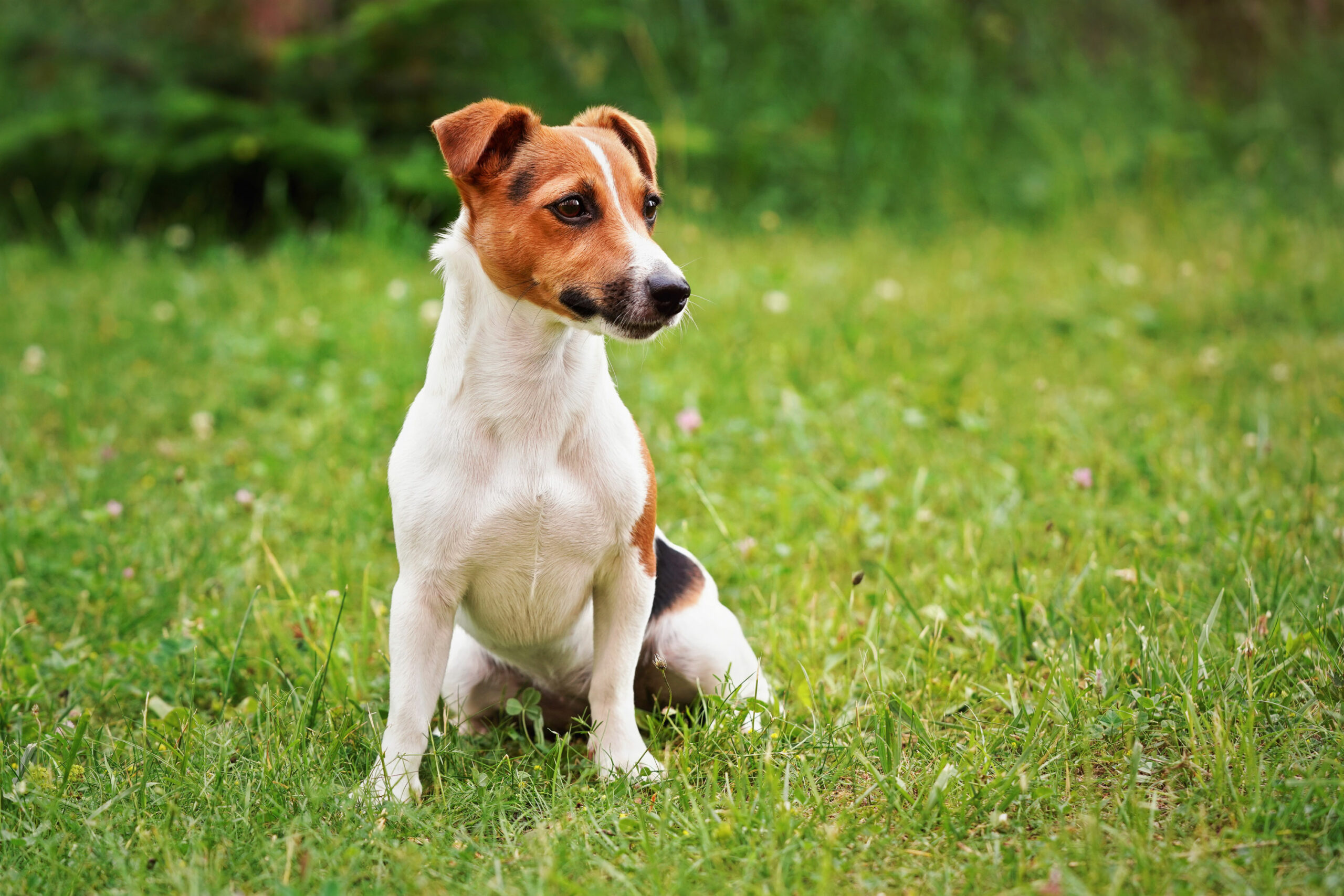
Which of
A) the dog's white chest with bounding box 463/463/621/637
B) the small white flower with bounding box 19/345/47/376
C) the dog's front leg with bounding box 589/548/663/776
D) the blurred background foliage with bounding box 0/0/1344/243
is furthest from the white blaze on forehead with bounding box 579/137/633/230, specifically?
the blurred background foliage with bounding box 0/0/1344/243

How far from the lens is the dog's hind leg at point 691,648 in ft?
9.14

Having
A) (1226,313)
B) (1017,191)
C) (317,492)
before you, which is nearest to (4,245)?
(317,492)

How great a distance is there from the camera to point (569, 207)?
8.21 feet

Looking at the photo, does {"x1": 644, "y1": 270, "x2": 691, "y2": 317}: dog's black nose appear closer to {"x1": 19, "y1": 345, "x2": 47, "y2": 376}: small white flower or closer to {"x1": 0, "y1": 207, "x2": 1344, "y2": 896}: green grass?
{"x1": 0, "y1": 207, "x2": 1344, "y2": 896}: green grass

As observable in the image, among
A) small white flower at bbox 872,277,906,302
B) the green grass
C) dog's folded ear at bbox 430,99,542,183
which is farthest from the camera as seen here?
small white flower at bbox 872,277,906,302

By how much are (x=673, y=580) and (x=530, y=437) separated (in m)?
0.63

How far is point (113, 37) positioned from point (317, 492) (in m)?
4.97

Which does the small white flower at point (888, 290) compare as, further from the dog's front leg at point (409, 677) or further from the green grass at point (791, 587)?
the dog's front leg at point (409, 677)

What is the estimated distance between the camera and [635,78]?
26.7 feet

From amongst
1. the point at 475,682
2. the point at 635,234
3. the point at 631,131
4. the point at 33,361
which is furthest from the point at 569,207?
the point at 33,361

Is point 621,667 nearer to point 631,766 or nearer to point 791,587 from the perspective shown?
point 631,766

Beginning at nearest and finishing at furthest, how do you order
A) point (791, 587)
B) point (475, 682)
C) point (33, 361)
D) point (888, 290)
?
point (475, 682) < point (791, 587) < point (33, 361) < point (888, 290)

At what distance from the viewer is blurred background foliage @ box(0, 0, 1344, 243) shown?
716 cm

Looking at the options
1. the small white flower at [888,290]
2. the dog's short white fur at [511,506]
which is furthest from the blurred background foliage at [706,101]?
the dog's short white fur at [511,506]
